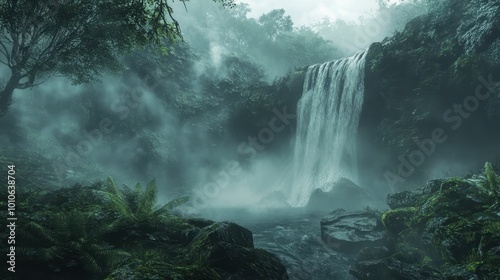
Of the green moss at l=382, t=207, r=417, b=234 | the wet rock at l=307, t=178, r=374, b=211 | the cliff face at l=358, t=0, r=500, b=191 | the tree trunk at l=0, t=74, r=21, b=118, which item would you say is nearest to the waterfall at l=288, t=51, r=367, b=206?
the cliff face at l=358, t=0, r=500, b=191

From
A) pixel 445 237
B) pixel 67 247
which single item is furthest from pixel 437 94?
pixel 67 247

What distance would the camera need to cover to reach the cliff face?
1509cm

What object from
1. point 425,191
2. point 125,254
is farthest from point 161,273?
point 425,191

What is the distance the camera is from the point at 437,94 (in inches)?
674

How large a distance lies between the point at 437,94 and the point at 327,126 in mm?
8614

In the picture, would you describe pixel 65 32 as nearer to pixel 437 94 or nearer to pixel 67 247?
pixel 67 247

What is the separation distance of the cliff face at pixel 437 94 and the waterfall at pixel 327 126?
1.12 metres

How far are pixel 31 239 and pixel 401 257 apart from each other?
26.8 ft

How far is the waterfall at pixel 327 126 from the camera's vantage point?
2208 centimetres

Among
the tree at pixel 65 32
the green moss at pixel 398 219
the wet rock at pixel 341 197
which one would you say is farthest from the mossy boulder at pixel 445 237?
the tree at pixel 65 32

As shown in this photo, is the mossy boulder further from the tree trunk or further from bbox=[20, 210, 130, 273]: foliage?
the tree trunk

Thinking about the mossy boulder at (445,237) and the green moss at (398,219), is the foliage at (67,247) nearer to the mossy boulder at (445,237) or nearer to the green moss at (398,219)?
the mossy boulder at (445,237)

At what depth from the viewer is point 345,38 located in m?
70.3

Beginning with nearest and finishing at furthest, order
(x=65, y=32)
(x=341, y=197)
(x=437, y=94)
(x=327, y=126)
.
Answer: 1. (x=65, y=32)
2. (x=437, y=94)
3. (x=341, y=197)
4. (x=327, y=126)
